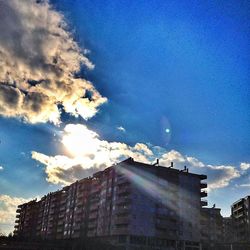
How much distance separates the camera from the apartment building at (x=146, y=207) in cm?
9244

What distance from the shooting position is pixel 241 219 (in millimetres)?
137750

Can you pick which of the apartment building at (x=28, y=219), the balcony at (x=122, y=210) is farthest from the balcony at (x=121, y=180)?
the apartment building at (x=28, y=219)

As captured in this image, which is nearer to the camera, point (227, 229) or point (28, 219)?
point (227, 229)

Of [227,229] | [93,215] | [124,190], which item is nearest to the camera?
[124,190]

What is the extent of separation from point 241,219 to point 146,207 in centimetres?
6026

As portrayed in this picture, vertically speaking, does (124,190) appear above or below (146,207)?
above

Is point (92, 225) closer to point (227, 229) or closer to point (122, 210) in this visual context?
point (122, 210)

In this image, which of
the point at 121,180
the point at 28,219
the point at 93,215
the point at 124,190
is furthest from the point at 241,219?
the point at 28,219

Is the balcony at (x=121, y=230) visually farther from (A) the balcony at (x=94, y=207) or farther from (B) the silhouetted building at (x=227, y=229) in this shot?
(B) the silhouetted building at (x=227, y=229)

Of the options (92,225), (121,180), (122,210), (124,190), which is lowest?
(92,225)

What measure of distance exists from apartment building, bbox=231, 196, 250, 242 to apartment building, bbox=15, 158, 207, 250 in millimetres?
37275

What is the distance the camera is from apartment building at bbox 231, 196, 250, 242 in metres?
132

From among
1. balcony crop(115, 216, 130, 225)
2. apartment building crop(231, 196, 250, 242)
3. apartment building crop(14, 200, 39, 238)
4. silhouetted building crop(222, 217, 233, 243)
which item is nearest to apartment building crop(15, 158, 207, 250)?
balcony crop(115, 216, 130, 225)

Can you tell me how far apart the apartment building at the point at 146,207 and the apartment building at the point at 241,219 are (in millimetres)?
37275
